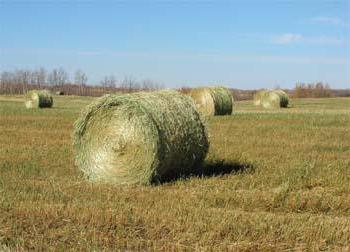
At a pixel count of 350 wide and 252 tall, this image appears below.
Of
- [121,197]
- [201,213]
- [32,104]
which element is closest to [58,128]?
[121,197]

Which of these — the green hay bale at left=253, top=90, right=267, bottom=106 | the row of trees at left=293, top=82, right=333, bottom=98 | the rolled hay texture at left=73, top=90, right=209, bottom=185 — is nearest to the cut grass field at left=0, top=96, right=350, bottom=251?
the rolled hay texture at left=73, top=90, right=209, bottom=185

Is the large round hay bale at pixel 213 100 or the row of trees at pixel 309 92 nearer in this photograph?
the large round hay bale at pixel 213 100

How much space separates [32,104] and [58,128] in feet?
57.9

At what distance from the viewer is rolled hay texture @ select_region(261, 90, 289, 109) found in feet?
120

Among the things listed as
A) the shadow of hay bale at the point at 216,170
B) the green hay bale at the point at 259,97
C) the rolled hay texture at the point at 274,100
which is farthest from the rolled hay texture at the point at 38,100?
the shadow of hay bale at the point at 216,170

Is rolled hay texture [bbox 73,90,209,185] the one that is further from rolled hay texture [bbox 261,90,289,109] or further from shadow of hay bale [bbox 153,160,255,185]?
rolled hay texture [bbox 261,90,289,109]

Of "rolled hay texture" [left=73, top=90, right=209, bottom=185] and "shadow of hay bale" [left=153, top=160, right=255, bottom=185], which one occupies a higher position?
"rolled hay texture" [left=73, top=90, right=209, bottom=185]

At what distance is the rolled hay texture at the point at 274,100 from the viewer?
3656 cm

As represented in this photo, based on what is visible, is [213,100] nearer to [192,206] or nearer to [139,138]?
[139,138]

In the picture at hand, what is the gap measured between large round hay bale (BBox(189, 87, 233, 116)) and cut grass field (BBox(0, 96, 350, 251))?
11.3 metres

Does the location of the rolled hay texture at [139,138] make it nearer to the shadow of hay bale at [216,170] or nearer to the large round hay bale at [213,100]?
the shadow of hay bale at [216,170]

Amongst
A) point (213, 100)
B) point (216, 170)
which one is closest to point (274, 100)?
point (213, 100)

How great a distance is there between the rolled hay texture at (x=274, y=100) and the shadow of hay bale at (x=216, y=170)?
25404mm

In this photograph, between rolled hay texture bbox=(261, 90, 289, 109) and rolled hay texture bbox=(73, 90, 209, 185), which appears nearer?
rolled hay texture bbox=(73, 90, 209, 185)
